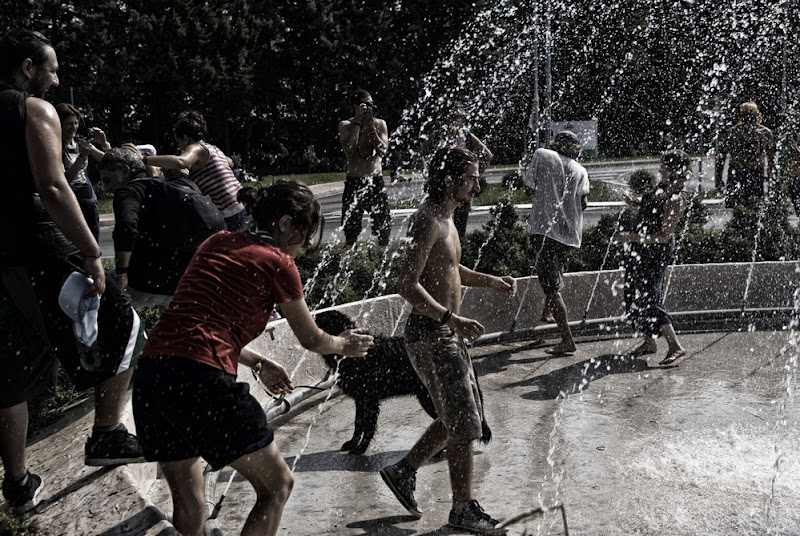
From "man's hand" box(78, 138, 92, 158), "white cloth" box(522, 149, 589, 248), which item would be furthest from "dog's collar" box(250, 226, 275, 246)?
"white cloth" box(522, 149, 589, 248)

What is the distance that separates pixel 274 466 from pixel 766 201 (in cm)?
839

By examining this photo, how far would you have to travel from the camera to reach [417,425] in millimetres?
5758

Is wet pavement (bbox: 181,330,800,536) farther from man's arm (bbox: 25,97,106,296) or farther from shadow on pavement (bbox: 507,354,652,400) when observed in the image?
man's arm (bbox: 25,97,106,296)

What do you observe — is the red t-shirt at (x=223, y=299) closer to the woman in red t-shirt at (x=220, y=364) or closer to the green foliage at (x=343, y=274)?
the woman in red t-shirt at (x=220, y=364)

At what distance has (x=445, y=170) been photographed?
4172 millimetres

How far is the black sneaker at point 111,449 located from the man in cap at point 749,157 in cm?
837

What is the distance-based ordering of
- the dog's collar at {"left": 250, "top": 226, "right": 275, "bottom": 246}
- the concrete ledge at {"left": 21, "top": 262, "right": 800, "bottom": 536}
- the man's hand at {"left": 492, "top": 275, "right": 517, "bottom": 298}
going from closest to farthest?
the dog's collar at {"left": 250, "top": 226, "right": 275, "bottom": 246} → the concrete ledge at {"left": 21, "top": 262, "right": 800, "bottom": 536} → the man's hand at {"left": 492, "top": 275, "right": 517, "bottom": 298}

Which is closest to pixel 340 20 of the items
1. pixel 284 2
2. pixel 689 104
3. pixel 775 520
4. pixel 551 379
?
pixel 284 2

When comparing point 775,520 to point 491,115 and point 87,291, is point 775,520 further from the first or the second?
point 491,115

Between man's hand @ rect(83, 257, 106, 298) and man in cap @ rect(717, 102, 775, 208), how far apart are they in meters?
8.50

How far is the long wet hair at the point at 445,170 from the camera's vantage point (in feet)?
13.6

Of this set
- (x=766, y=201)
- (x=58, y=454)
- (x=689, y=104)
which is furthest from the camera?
(x=689, y=104)

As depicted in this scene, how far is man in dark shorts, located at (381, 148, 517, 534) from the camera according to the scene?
13.4 feet

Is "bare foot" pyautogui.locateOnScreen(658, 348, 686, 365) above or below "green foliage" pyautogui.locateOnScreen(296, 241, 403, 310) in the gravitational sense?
below
